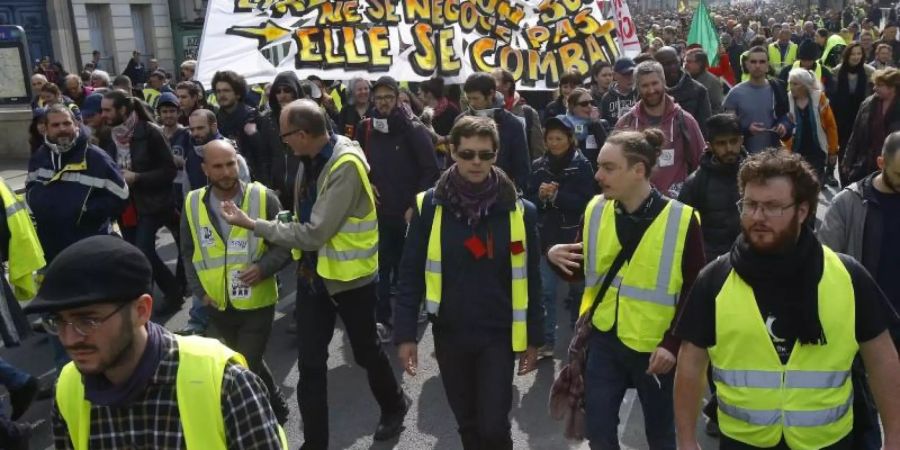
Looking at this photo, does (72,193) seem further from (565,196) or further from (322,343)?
(565,196)

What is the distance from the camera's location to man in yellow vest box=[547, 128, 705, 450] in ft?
11.6

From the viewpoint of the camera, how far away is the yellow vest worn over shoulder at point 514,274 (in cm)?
375

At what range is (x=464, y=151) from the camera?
147 inches

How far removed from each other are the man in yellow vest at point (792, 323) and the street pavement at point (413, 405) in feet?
6.41

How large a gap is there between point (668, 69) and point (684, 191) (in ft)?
9.36

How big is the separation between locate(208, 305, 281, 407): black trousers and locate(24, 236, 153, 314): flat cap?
273 centimetres

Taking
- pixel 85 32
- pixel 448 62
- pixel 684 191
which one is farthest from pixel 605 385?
pixel 85 32

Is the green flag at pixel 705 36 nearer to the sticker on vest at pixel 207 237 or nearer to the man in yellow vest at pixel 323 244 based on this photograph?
the man in yellow vest at pixel 323 244

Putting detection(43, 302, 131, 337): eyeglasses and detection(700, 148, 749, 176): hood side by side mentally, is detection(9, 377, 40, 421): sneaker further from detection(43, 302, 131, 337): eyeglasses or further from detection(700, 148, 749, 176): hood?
detection(700, 148, 749, 176): hood

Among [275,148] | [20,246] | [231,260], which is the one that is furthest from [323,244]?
[275,148]

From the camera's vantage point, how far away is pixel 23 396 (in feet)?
16.0

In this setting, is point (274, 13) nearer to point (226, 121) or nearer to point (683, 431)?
point (226, 121)

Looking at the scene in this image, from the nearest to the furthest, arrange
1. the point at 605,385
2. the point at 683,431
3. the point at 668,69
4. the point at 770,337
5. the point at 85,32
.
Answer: the point at 770,337 < the point at 683,431 < the point at 605,385 < the point at 668,69 < the point at 85,32

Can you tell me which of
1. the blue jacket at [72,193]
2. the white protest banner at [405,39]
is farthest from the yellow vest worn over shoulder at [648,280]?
the white protest banner at [405,39]
